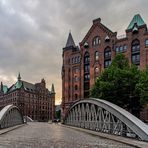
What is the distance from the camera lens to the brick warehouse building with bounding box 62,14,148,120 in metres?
75.2

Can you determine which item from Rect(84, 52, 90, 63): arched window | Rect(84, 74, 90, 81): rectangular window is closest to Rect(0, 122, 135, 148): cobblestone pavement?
Rect(84, 74, 90, 81): rectangular window

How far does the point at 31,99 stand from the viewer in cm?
16050

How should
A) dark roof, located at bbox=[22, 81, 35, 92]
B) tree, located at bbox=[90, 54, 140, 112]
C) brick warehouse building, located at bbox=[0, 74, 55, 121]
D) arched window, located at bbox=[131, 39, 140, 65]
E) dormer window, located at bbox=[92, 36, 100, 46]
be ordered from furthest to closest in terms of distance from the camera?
dark roof, located at bbox=[22, 81, 35, 92] → brick warehouse building, located at bbox=[0, 74, 55, 121] → dormer window, located at bbox=[92, 36, 100, 46] → arched window, located at bbox=[131, 39, 140, 65] → tree, located at bbox=[90, 54, 140, 112]

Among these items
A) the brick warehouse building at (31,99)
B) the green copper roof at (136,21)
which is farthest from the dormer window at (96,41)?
the brick warehouse building at (31,99)

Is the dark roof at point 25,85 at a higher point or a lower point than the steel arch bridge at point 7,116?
higher

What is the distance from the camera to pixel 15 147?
47.3 feet

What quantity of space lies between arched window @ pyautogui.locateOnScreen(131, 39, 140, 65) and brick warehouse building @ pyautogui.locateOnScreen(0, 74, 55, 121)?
85.0 m

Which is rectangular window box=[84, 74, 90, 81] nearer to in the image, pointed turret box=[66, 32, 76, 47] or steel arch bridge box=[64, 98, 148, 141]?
pointed turret box=[66, 32, 76, 47]

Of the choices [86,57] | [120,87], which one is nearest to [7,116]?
[120,87]

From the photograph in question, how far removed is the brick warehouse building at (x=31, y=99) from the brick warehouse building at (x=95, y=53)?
61.5 meters

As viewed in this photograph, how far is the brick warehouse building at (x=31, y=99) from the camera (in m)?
154

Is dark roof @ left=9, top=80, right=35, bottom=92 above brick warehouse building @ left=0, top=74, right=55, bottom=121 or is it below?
above

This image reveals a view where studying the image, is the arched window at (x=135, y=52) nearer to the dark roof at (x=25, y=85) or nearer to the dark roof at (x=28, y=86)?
the dark roof at (x=25, y=85)

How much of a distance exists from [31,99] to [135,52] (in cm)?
9304
